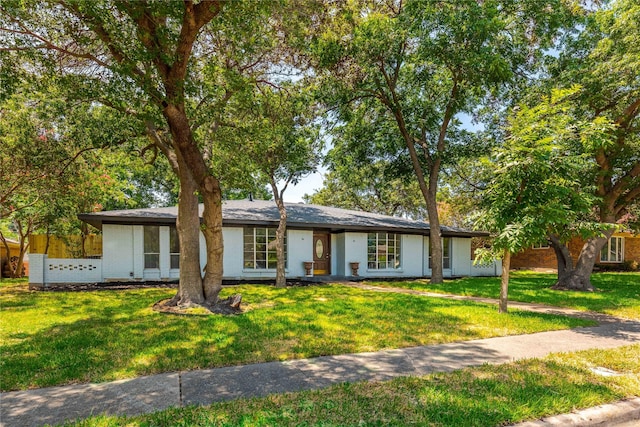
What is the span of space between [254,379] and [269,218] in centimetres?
1185

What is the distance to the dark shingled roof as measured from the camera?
1391 centimetres

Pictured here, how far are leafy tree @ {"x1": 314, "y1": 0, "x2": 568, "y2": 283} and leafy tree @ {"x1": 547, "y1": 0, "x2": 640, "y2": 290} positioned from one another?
1.28 metres

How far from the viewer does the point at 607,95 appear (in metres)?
11.9

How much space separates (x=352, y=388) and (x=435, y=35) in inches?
456

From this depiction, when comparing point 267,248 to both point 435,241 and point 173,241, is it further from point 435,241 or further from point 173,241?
point 435,241

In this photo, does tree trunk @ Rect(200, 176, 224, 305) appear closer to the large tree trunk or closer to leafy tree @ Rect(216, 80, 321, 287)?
the large tree trunk

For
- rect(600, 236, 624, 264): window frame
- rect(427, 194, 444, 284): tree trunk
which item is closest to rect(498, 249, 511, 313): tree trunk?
rect(427, 194, 444, 284): tree trunk

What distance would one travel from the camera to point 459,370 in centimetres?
442

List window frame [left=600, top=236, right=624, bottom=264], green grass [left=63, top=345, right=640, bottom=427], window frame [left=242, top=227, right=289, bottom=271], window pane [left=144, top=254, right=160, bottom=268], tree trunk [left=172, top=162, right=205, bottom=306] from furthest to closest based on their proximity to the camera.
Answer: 1. window frame [left=600, top=236, right=624, bottom=264]
2. window frame [left=242, top=227, right=289, bottom=271]
3. window pane [left=144, top=254, right=160, bottom=268]
4. tree trunk [left=172, top=162, right=205, bottom=306]
5. green grass [left=63, top=345, right=640, bottom=427]

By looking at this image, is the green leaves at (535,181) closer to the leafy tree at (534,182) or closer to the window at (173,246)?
the leafy tree at (534,182)

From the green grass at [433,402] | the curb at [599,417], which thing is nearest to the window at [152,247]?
the green grass at [433,402]

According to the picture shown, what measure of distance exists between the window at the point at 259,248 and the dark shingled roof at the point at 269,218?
832 millimetres

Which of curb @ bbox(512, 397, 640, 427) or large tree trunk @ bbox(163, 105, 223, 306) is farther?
large tree trunk @ bbox(163, 105, 223, 306)

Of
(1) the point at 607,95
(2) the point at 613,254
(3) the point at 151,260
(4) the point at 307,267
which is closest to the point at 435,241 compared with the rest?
(4) the point at 307,267
